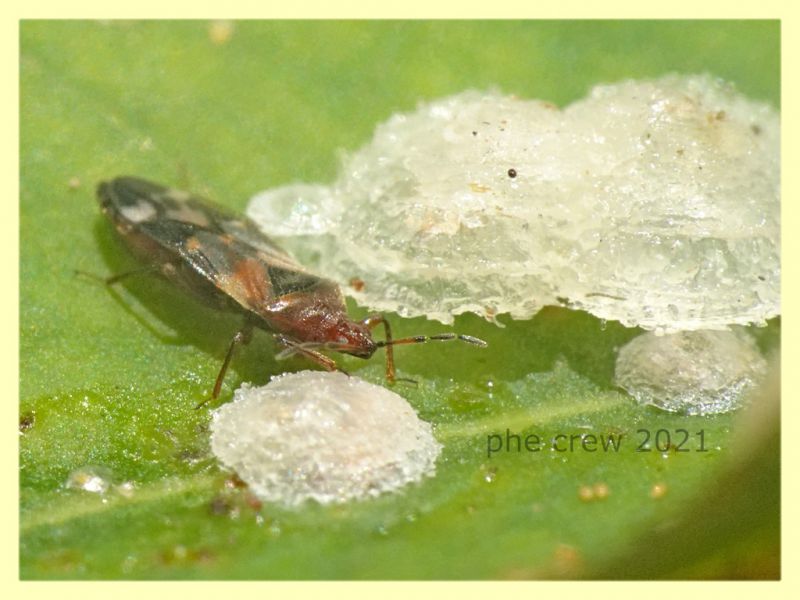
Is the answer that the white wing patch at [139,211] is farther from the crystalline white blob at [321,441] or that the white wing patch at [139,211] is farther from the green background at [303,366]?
the crystalline white blob at [321,441]

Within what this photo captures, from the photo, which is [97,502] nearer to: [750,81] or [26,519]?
[26,519]

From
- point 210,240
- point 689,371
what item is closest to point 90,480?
point 210,240

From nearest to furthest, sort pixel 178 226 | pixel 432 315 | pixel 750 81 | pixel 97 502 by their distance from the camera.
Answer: pixel 97 502, pixel 432 315, pixel 178 226, pixel 750 81

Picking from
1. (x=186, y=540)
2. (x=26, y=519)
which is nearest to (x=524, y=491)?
(x=186, y=540)

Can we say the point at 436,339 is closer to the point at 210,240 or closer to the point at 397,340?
the point at 397,340

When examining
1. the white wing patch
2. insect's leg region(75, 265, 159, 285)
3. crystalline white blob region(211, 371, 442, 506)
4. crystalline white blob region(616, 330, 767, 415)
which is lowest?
crystalline white blob region(211, 371, 442, 506)

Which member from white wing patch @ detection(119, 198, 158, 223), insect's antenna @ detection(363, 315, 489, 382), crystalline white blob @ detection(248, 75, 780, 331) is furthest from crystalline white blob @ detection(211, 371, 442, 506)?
white wing patch @ detection(119, 198, 158, 223)

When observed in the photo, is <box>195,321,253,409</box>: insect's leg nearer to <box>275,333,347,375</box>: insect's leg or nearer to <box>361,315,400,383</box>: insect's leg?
<box>275,333,347,375</box>: insect's leg
